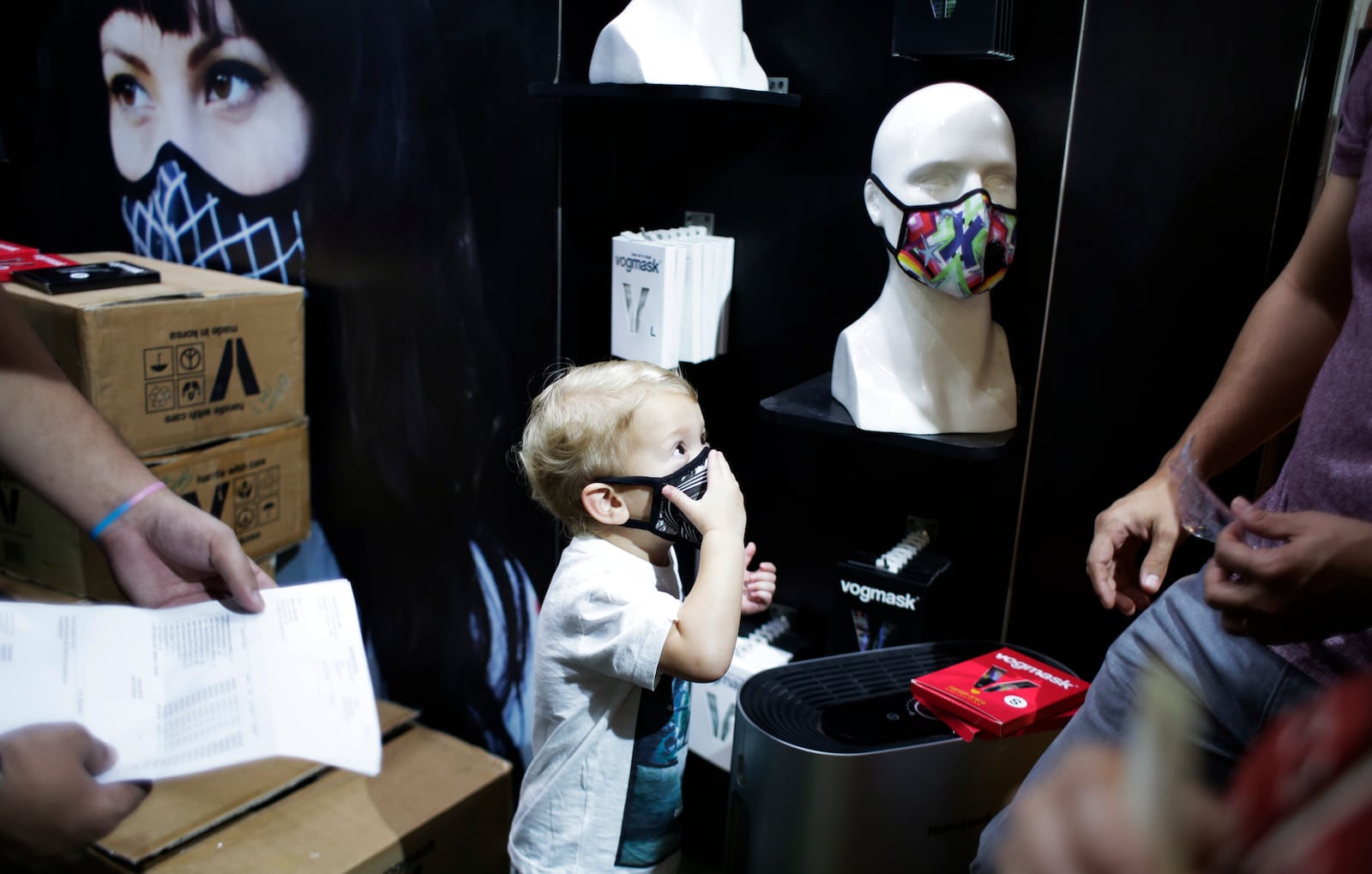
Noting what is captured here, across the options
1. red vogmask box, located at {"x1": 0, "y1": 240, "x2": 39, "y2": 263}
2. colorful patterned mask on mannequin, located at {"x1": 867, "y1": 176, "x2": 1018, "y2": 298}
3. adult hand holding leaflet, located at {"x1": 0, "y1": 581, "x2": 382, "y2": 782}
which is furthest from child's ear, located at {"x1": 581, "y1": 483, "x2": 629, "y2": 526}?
red vogmask box, located at {"x1": 0, "y1": 240, "x2": 39, "y2": 263}

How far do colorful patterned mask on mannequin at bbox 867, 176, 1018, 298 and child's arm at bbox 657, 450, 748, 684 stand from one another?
608mm

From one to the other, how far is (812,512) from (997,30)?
3.55ft

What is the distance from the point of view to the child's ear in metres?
1.40

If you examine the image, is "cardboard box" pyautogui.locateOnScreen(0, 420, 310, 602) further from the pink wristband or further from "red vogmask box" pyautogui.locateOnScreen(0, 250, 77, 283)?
the pink wristband

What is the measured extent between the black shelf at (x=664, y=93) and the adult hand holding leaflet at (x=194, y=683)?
110 cm

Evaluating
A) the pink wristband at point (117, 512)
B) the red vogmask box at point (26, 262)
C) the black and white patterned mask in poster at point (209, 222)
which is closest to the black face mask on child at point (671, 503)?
the pink wristband at point (117, 512)

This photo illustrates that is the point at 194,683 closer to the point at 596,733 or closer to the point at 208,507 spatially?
the point at 596,733

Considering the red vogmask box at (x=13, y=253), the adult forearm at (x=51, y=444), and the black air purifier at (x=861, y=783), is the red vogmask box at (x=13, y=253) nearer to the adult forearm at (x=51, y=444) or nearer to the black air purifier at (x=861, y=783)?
the adult forearm at (x=51, y=444)

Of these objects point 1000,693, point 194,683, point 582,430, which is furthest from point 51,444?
point 1000,693

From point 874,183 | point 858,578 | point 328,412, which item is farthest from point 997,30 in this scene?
point 328,412

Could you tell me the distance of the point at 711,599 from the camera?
4.29 feet

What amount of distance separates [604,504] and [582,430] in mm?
117

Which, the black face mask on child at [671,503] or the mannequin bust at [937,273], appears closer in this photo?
the black face mask on child at [671,503]

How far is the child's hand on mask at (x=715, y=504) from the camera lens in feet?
4.48
